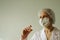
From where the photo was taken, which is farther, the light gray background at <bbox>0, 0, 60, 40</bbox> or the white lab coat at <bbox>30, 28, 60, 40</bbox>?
the light gray background at <bbox>0, 0, 60, 40</bbox>

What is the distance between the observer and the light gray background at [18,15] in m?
2.11

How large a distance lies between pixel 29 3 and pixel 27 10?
0.11 meters

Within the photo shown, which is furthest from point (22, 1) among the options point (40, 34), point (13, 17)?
point (40, 34)

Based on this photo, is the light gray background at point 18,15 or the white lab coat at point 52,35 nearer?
the white lab coat at point 52,35

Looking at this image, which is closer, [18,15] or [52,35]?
[52,35]

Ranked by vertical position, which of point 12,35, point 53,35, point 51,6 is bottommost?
point 53,35

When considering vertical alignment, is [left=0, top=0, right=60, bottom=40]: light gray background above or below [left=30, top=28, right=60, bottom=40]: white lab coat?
above

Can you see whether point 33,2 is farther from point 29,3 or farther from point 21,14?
point 21,14

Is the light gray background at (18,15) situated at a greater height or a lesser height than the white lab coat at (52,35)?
greater

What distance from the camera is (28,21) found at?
2137mm

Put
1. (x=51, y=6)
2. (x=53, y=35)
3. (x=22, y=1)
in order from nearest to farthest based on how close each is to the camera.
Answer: (x=53, y=35) → (x=51, y=6) → (x=22, y=1)

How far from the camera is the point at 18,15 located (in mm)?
2186

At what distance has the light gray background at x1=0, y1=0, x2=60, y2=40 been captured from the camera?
6.91 feet

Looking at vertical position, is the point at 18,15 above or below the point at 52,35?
above
